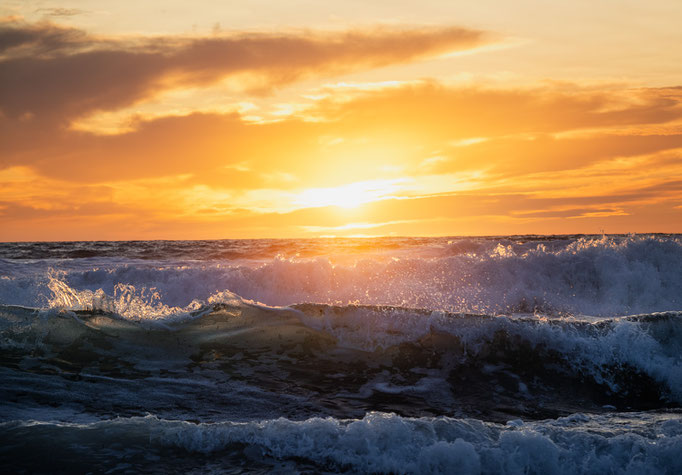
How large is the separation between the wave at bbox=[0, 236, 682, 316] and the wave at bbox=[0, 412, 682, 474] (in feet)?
32.7

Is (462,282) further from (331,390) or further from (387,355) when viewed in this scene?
(331,390)

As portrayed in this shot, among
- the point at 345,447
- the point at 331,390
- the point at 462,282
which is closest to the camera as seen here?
the point at 345,447

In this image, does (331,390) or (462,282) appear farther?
(462,282)

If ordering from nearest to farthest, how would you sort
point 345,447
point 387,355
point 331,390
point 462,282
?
1. point 345,447
2. point 331,390
3. point 387,355
4. point 462,282

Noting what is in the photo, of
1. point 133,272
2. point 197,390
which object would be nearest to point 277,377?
point 197,390

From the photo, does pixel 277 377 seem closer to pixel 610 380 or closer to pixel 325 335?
pixel 325 335

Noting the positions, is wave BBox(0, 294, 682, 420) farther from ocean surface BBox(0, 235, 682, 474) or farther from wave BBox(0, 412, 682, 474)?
wave BBox(0, 412, 682, 474)

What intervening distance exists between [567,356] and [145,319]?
23.3ft

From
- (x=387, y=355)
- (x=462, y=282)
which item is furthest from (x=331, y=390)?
(x=462, y=282)

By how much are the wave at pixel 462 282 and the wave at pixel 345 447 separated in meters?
9.98

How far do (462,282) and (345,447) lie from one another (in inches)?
491

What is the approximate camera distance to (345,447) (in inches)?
179

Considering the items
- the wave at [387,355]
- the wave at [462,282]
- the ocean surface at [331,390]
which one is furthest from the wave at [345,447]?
the wave at [462,282]

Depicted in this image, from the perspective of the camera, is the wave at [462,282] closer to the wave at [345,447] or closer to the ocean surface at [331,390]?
the ocean surface at [331,390]
